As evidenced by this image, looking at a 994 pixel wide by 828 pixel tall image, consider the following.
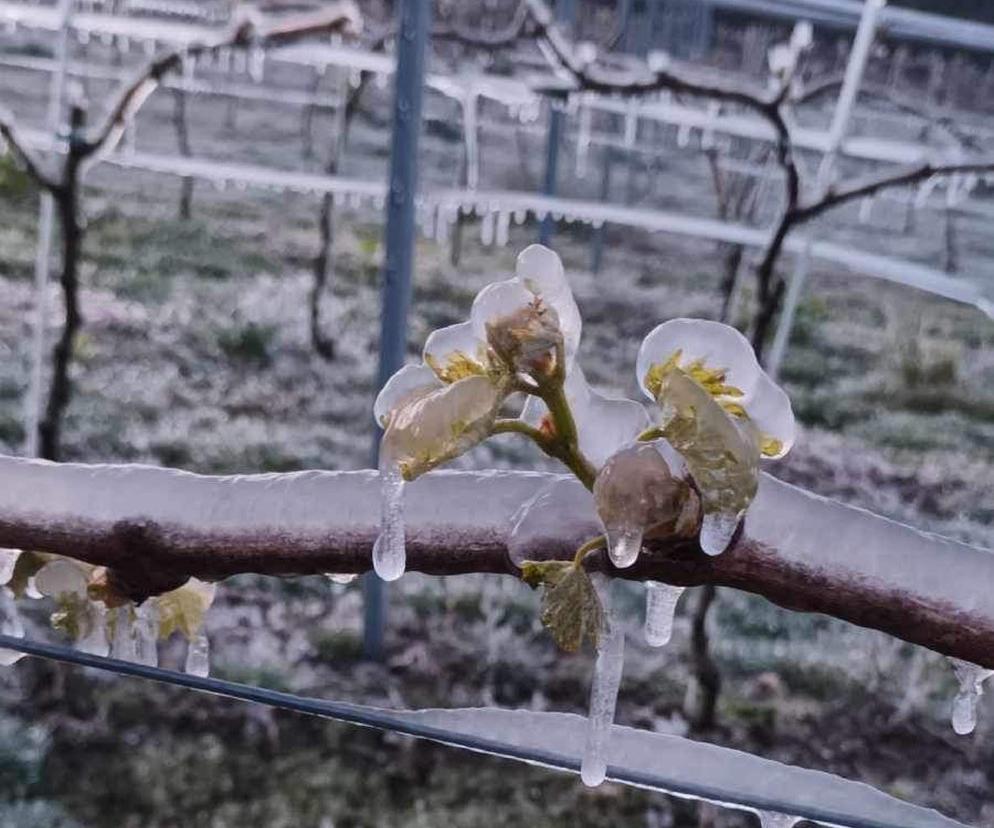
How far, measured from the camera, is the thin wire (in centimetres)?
32

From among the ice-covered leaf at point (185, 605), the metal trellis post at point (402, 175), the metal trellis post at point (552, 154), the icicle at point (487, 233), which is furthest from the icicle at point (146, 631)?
the icicle at point (487, 233)

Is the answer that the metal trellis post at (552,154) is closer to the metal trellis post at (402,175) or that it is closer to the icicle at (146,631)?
the metal trellis post at (402,175)

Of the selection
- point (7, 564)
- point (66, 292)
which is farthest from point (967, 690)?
point (66, 292)

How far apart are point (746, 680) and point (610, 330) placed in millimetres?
2079

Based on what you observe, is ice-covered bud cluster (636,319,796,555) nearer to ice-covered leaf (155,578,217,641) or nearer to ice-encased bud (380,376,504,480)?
ice-encased bud (380,376,504,480)

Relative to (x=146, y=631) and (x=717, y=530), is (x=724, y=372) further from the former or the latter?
(x=146, y=631)

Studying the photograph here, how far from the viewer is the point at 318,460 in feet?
8.67

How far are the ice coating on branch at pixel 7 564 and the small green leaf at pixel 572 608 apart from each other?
183 mm

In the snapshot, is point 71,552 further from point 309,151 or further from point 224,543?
point 309,151

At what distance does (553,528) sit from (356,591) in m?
1.98

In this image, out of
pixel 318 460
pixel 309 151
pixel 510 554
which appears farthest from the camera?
pixel 309 151

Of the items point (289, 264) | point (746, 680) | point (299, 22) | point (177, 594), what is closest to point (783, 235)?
point (299, 22)

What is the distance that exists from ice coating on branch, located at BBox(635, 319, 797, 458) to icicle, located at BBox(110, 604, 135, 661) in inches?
7.6

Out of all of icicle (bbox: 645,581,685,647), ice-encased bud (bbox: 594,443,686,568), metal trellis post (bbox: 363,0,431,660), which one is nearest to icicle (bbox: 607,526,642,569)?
ice-encased bud (bbox: 594,443,686,568)
